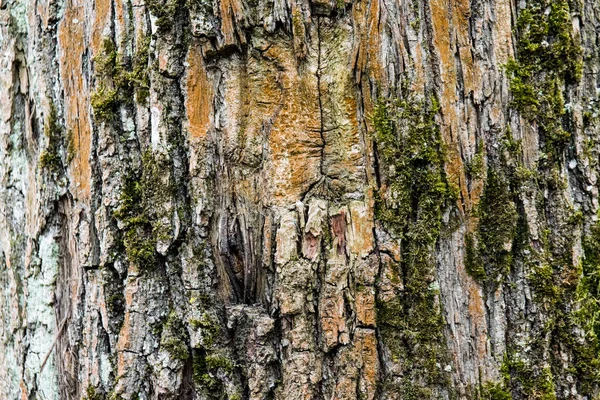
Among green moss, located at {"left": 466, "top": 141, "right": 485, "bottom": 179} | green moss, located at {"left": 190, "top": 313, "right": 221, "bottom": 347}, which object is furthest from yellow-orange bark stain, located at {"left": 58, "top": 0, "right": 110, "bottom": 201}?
green moss, located at {"left": 466, "top": 141, "right": 485, "bottom": 179}

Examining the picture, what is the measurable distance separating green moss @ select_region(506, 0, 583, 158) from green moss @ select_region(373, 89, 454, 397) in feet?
1.18

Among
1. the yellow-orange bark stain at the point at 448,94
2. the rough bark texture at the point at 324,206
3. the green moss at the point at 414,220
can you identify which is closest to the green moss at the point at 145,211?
the rough bark texture at the point at 324,206

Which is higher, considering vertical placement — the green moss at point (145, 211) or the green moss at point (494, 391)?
the green moss at point (145, 211)

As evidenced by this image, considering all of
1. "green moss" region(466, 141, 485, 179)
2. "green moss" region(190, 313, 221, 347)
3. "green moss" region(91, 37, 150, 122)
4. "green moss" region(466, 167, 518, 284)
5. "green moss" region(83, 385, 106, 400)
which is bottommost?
"green moss" region(83, 385, 106, 400)

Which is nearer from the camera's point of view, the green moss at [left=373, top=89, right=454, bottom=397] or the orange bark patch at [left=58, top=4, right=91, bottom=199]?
the green moss at [left=373, top=89, right=454, bottom=397]

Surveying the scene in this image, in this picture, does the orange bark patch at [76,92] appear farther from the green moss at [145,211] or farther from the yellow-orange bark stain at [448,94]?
the yellow-orange bark stain at [448,94]

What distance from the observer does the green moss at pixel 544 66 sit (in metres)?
1.82

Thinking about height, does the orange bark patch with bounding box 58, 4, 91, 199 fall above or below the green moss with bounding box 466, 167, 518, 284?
above

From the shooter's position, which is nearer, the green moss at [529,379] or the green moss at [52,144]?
the green moss at [529,379]

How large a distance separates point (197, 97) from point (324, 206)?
1.80ft

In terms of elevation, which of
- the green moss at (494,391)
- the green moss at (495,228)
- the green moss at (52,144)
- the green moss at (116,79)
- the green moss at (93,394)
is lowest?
the green moss at (494,391)

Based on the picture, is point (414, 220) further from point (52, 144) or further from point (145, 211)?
point (52, 144)

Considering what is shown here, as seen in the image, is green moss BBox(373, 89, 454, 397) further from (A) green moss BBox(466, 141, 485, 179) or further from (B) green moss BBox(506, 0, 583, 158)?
(B) green moss BBox(506, 0, 583, 158)

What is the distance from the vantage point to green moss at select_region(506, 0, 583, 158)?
182cm
